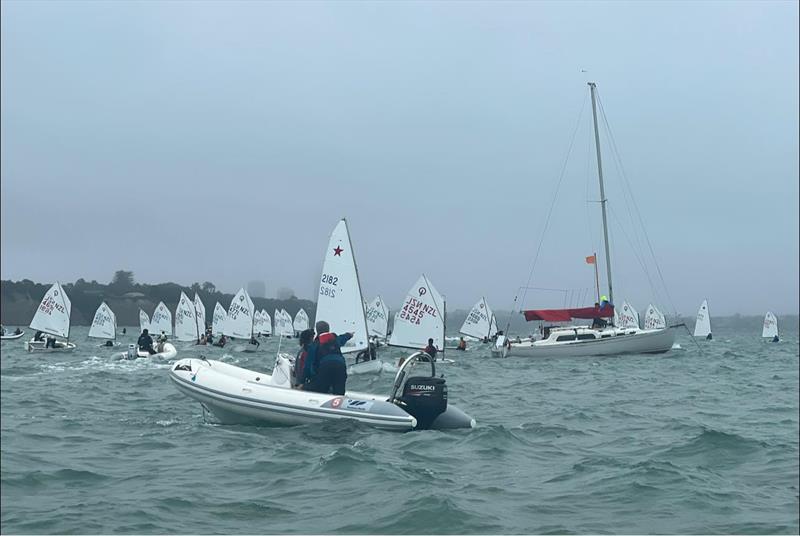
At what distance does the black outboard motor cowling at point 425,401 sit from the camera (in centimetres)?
1251

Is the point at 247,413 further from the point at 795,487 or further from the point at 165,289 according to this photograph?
the point at 165,289

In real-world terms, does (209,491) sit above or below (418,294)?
below

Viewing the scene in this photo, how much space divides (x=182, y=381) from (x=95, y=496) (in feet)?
23.6

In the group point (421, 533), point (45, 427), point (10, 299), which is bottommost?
point (421, 533)

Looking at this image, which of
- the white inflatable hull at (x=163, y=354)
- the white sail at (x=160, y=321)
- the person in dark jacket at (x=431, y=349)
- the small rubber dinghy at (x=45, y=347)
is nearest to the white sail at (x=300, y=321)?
the white sail at (x=160, y=321)

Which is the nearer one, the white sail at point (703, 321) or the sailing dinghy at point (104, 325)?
the sailing dinghy at point (104, 325)

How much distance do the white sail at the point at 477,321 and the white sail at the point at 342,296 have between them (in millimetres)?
38157

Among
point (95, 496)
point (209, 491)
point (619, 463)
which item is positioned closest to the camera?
point (95, 496)

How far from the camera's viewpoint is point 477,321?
58.1m

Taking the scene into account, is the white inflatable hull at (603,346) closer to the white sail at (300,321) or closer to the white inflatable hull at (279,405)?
the white inflatable hull at (279,405)

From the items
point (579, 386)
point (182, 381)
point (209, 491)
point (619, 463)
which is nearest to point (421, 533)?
point (209, 491)

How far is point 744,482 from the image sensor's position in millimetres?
8422

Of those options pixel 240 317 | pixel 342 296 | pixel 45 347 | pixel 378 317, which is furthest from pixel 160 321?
pixel 342 296

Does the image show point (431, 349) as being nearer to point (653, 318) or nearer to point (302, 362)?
point (302, 362)
